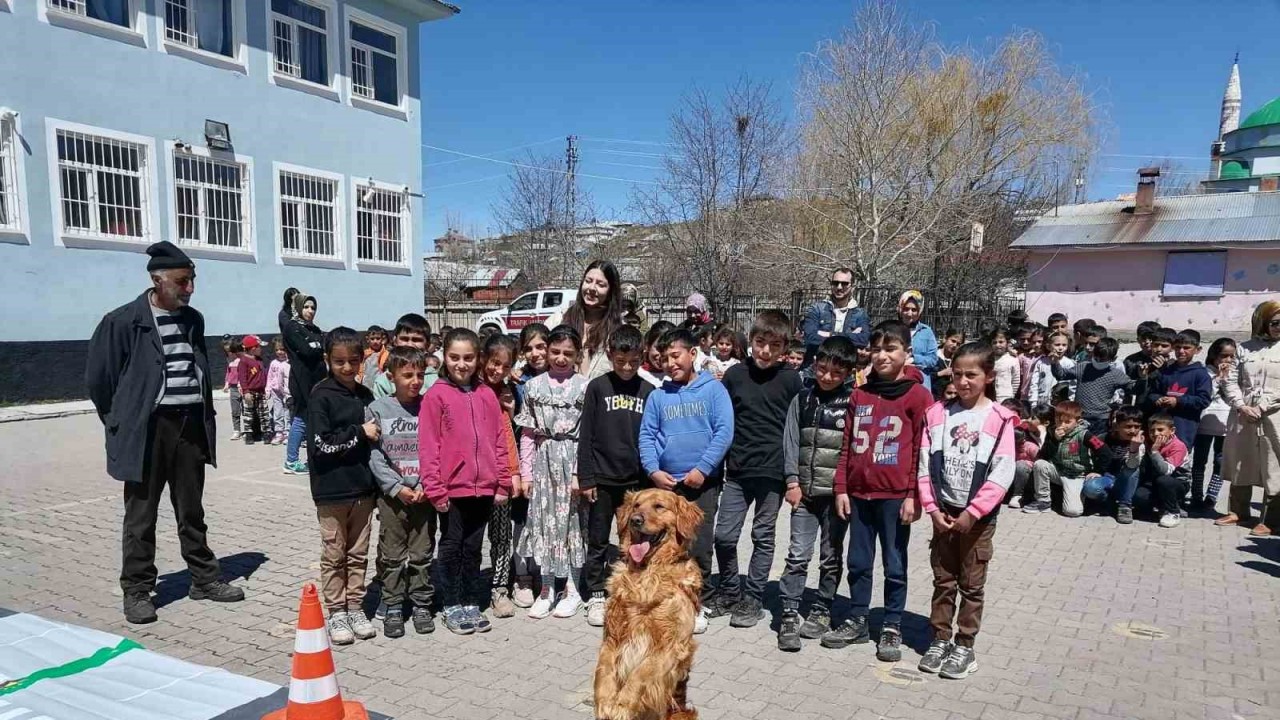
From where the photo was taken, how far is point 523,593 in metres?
5.22

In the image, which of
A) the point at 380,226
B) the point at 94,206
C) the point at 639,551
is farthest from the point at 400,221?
the point at 639,551

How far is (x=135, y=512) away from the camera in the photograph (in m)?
4.72

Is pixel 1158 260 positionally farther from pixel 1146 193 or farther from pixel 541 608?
pixel 541 608

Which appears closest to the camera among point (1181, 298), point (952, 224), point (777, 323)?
point (777, 323)

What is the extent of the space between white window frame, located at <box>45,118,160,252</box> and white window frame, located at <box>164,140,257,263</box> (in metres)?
0.27

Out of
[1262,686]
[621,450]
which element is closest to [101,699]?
[621,450]

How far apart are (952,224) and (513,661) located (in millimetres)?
17733

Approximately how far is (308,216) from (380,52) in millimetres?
5134

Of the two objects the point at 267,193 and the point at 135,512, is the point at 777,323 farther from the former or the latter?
the point at 267,193

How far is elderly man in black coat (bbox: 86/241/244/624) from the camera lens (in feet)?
15.2

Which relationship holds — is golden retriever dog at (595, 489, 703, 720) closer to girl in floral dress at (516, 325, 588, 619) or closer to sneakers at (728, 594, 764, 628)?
sneakers at (728, 594, 764, 628)

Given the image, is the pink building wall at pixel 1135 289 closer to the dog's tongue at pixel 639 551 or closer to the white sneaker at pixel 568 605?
the white sneaker at pixel 568 605

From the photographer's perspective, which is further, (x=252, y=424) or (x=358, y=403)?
(x=252, y=424)

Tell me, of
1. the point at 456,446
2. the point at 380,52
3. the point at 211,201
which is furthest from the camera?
the point at 380,52
